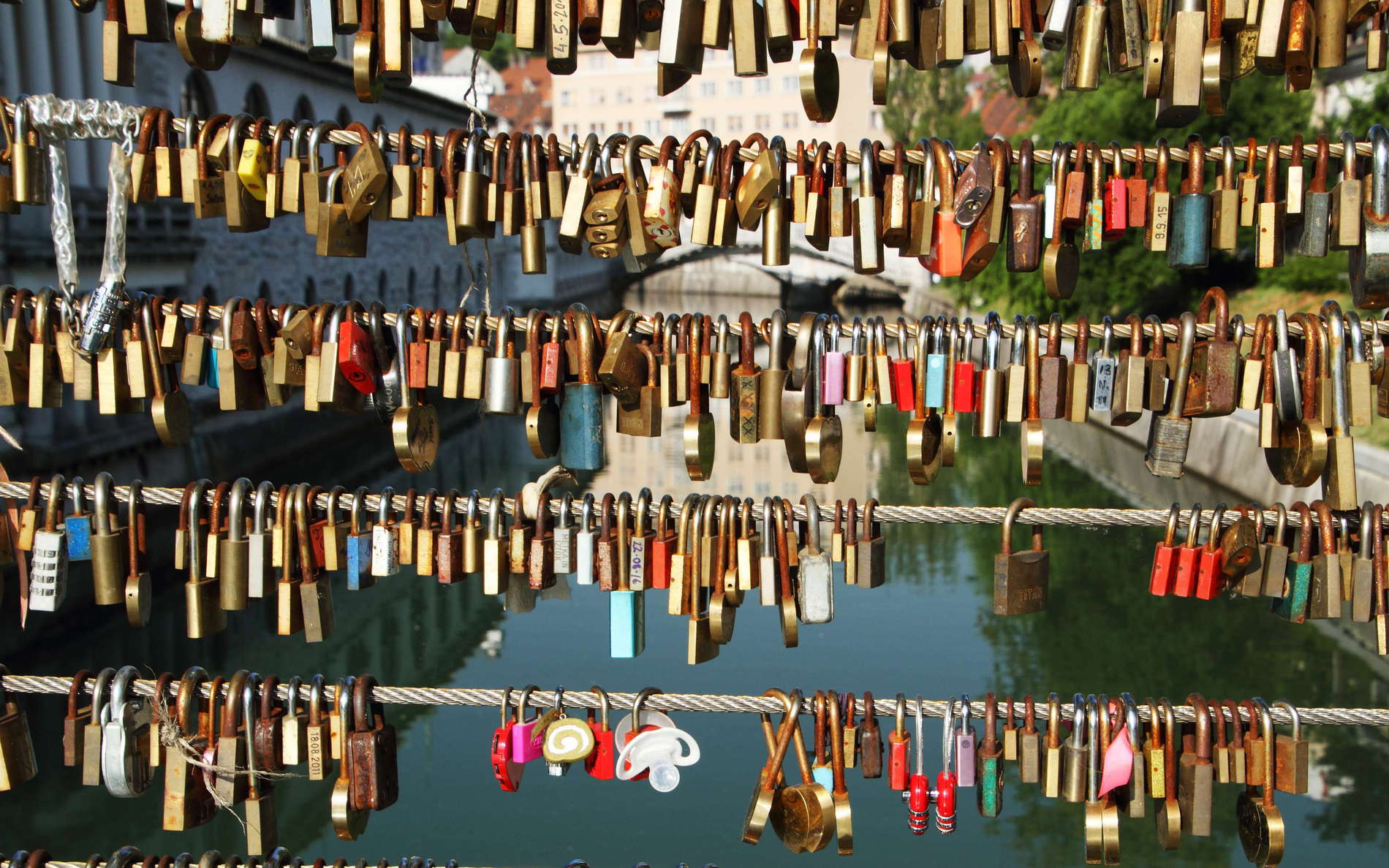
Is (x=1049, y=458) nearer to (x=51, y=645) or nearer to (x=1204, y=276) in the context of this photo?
(x=1204, y=276)

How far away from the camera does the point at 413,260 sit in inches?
1152

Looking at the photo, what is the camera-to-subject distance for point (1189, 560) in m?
2.73

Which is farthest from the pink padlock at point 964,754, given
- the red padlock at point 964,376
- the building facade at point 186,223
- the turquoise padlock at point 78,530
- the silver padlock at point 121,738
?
the turquoise padlock at point 78,530

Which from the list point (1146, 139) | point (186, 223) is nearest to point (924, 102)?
point (1146, 139)

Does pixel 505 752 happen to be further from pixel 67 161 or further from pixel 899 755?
pixel 67 161

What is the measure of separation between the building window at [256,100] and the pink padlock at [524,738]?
1939cm

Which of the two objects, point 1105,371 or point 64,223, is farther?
point 64,223

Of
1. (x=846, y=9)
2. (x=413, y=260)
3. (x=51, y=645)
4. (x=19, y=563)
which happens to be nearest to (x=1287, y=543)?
(x=846, y=9)

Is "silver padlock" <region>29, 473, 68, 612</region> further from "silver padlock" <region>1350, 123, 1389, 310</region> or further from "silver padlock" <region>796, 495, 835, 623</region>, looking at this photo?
"silver padlock" <region>1350, 123, 1389, 310</region>

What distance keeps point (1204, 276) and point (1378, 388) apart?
2041 cm

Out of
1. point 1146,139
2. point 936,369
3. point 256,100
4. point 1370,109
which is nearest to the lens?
point 936,369

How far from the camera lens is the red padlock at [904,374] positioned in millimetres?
2795

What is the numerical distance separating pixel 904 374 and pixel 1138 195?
1.96 ft

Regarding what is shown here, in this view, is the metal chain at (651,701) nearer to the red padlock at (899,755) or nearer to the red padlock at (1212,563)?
the red padlock at (899,755)
